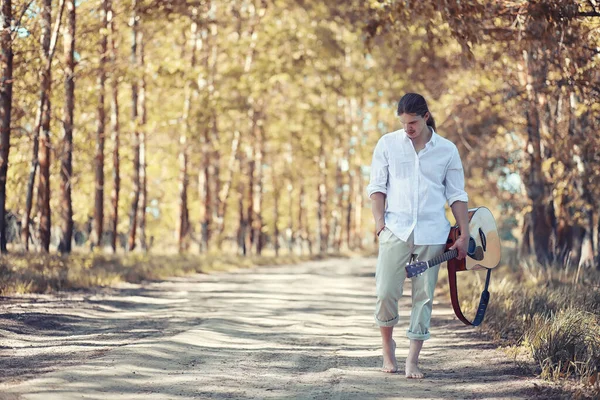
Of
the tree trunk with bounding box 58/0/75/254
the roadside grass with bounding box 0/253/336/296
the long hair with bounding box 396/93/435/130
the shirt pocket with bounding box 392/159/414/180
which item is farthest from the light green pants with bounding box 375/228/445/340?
the tree trunk with bounding box 58/0/75/254

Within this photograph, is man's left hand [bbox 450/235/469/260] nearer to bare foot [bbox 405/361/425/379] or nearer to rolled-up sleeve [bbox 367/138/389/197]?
rolled-up sleeve [bbox 367/138/389/197]

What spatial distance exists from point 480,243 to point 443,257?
52 cm

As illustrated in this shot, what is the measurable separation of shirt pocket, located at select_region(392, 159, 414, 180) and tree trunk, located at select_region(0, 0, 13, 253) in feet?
33.2

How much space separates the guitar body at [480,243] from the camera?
7.22m

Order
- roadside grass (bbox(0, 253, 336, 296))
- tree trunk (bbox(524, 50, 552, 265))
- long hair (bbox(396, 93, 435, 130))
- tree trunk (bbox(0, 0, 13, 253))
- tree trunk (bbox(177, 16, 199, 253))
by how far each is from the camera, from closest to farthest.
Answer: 1. long hair (bbox(396, 93, 435, 130))
2. roadside grass (bbox(0, 253, 336, 296))
3. tree trunk (bbox(0, 0, 13, 253))
4. tree trunk (bbox(524, 50, 552, 265))
5. tree trunk (bbox(177, 16, 199, 253))

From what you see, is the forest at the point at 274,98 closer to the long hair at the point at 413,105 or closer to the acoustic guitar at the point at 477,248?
the acoustic guitar at the point at 477,248

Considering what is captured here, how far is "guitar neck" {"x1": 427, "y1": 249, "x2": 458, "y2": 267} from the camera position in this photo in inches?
273

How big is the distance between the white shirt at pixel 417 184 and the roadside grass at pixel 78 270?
757cm

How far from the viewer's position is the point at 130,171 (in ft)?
124

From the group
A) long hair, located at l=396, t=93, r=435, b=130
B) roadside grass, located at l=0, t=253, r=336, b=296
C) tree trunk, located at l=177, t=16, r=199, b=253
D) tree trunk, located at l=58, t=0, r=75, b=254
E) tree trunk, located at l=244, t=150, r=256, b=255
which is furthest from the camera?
tree trunk, located at l=244, t=150, r=256, b=255

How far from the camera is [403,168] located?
710cm

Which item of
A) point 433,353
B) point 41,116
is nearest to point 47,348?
point 433,353

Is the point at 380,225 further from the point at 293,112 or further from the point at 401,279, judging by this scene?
the point at 293,112

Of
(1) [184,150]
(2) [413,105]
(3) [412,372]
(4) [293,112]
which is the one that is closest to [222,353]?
(3) [412,372]
